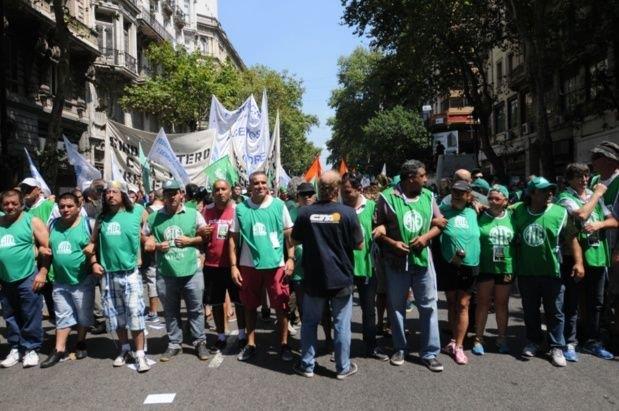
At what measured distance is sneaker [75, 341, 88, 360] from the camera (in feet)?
19.1

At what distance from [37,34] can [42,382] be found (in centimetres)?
2186

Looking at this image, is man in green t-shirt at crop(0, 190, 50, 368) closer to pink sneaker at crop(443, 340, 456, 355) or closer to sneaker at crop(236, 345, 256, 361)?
sneaker at crop(236, 345, 256, 361)

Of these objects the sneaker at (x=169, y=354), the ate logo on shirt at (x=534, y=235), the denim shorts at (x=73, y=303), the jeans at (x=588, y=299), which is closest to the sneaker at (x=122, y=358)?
the sneaker at (x=169, y=354)

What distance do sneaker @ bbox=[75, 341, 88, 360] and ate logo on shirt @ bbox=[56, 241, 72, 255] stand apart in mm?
1021

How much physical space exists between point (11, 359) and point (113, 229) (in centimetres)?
171

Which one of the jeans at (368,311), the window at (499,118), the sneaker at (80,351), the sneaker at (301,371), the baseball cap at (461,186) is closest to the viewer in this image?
the sneaker at (301,371)

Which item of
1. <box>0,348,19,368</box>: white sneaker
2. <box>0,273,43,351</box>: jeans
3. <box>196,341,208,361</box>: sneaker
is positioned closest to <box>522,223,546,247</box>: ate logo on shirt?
<box>196,341,208,361</box>: sneaker

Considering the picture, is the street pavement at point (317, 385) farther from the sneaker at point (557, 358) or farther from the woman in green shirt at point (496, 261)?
the woman in green shirt at point (496, 261)

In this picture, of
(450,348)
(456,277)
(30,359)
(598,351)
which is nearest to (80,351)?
(30,359)

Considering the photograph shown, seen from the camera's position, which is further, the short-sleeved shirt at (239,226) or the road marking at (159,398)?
the short-sleeved shirt at (239,226)

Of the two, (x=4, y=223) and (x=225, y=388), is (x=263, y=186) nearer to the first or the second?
(x=225, y=388)

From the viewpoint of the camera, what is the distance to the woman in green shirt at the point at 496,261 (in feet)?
18.3

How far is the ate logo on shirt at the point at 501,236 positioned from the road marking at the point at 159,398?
10.9 feet

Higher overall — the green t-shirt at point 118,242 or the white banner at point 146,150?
the white banner at point 146,150
